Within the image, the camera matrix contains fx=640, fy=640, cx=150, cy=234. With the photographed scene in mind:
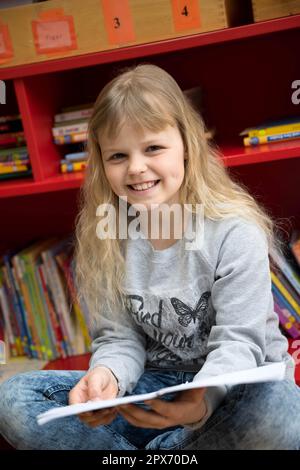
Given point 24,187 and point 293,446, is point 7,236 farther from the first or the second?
point 293,446

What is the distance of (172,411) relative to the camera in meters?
0.93

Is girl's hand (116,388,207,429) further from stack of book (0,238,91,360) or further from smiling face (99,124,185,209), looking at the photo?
stack of book (0,238,91,360)

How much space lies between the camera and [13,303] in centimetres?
165

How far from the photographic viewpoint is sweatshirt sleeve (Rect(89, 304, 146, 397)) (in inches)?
43.6

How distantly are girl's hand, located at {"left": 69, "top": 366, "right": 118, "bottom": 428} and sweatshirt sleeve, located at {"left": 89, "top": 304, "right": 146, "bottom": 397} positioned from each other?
2 centimetres

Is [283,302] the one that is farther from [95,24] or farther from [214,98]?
[95,24]

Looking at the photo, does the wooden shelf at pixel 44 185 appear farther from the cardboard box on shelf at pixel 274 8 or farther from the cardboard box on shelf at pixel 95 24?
the cardboard box on shelf at pixel 274 8

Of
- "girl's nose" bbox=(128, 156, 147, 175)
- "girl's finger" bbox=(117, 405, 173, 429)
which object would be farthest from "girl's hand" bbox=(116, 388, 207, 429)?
"girl's nose" bbox=(128, 156, 147, 175)

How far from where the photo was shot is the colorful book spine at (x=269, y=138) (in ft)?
4.50

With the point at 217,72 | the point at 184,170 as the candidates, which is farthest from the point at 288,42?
the point at 184,170

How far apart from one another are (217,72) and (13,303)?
79 centimetres

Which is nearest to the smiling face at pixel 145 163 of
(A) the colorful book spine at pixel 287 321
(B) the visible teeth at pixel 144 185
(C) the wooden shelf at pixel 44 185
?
(B) the visible teeth at pixel 144 185
